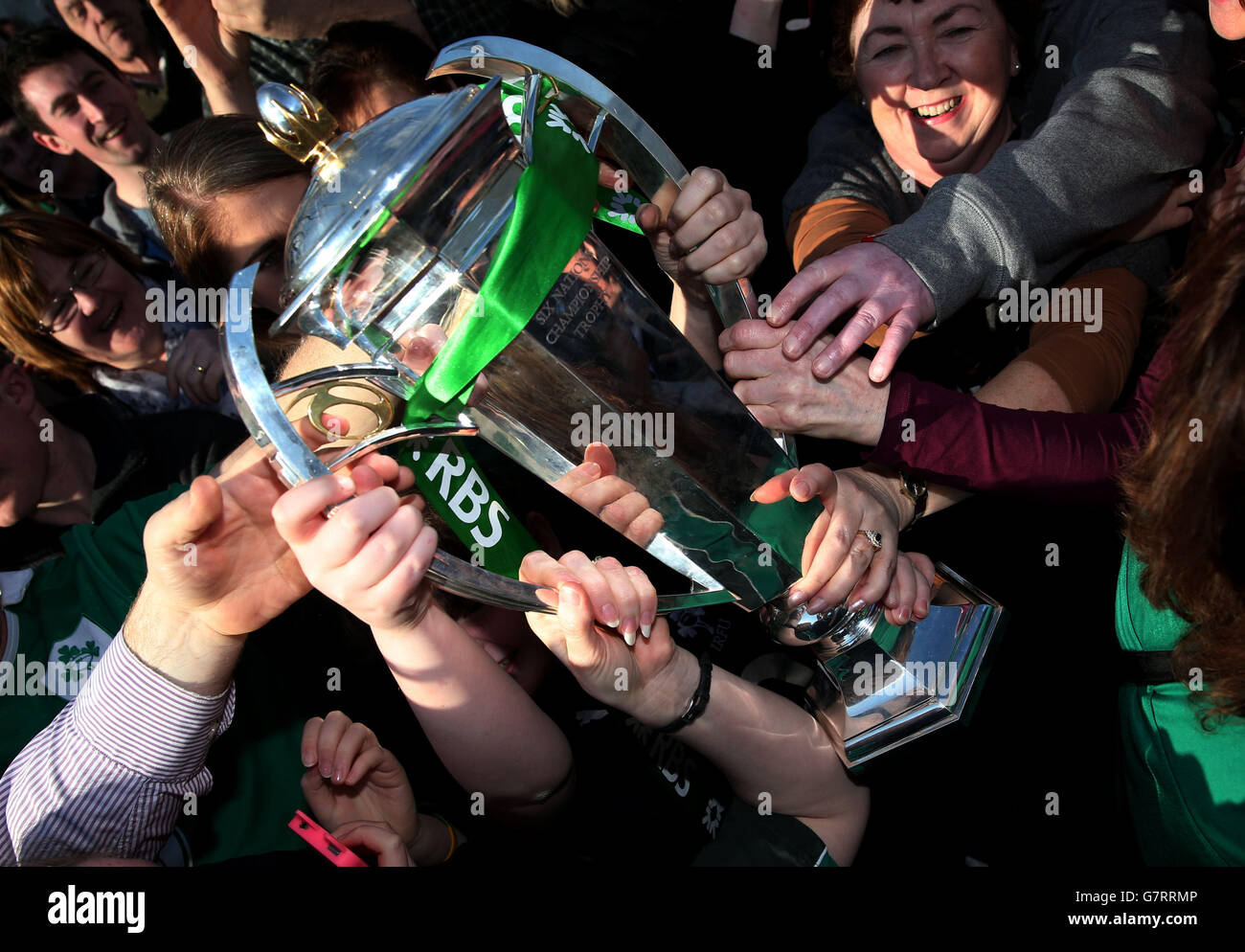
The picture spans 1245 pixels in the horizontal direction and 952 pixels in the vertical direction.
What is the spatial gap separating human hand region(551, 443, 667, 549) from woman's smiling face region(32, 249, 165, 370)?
1.59 metres

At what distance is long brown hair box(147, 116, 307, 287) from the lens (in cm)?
145

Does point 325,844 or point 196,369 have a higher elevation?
point 196,369

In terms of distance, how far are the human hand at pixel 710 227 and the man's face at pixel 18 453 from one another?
1385 millimetres

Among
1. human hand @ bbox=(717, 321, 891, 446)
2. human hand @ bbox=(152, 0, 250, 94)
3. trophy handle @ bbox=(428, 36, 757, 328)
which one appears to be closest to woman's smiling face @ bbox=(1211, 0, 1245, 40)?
human hand @ bbox=(717, 321, 891, 446)

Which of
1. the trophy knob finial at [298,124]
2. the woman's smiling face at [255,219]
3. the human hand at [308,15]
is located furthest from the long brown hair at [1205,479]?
the human hand at [308,15]

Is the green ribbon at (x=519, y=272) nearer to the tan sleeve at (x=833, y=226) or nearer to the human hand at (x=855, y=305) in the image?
the human hand at (x=855, y=305)

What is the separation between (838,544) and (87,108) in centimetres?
220

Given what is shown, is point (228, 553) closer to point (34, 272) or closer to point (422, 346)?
point (422, 346)

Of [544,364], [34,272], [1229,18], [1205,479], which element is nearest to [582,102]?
[544,364]

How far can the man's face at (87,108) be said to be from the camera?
2.18 metres

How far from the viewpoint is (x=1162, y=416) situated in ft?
2.82

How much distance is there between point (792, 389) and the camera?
3.45 feet

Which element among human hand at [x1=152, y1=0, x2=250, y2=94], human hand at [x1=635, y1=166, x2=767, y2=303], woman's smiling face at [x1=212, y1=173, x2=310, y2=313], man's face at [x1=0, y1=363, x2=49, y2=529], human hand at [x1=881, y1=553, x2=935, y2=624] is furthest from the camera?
human hand at [x1=152, y1=0, x2=250, y2=94]

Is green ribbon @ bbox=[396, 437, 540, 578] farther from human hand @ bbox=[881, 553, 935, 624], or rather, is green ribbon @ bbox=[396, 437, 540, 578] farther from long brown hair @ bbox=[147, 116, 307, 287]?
long brown hair @ bbox=[147, 116, 307, 287]
